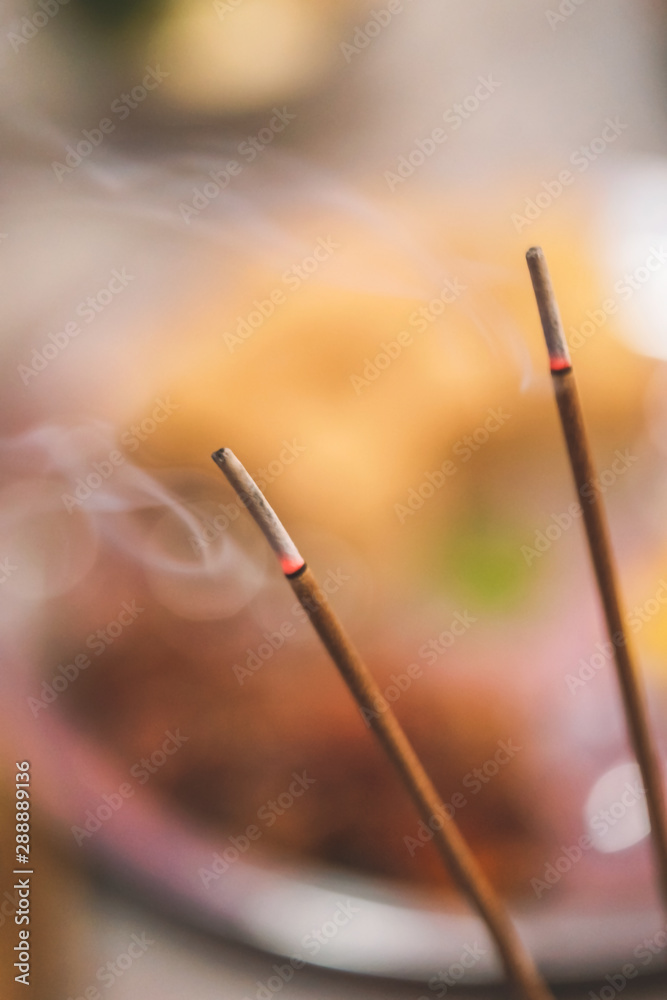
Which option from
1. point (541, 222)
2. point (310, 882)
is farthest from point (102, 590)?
point (541, 222)

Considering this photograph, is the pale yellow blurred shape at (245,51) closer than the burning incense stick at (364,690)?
No

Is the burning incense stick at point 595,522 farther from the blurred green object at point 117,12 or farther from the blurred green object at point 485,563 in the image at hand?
the blurred green object at point 117,12

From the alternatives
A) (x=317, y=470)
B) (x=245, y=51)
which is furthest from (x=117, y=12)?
(x=317, y=470)

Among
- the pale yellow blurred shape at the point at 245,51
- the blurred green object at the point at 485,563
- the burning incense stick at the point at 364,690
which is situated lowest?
the burning incense stick at the point at 364,690

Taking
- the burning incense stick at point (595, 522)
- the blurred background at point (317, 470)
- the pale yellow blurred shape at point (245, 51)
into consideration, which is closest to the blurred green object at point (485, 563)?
the blurred background at point (317, 470)

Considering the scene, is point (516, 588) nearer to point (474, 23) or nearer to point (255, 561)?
point (255, 561)

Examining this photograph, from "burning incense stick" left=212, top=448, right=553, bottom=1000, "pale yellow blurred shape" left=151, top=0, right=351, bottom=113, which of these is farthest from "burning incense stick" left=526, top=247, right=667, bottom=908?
"pale yellow blurred shape" left=151, top=0, right=351, bottom=113

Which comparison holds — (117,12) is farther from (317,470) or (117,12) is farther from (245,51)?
(317,470)
